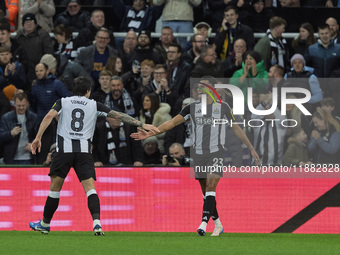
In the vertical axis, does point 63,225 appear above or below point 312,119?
below

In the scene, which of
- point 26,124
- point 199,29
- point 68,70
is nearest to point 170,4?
point 199,29

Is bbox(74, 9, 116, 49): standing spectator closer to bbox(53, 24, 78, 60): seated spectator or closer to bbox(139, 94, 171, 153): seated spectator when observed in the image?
bbox(53, 24, 78, 60): seated spectator

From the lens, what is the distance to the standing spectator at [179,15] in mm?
16141

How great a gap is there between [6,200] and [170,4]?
5708 mm

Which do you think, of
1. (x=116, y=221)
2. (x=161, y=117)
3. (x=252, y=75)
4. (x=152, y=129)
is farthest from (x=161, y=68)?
(x=152, y=129)

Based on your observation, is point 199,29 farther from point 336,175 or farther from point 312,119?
point 336,175

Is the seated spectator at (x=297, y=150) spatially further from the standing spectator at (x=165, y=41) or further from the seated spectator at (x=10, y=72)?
the seated spectator at (x=10, y=72)

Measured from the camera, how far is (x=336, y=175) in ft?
41.2

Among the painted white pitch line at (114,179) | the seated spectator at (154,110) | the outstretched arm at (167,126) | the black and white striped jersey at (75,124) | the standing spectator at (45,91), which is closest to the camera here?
the black and white striped jersey at (75,124)

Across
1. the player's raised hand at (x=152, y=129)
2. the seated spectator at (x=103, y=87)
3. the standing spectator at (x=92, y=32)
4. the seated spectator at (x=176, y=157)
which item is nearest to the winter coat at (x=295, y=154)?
the seated spectator at (x=176, y=157)

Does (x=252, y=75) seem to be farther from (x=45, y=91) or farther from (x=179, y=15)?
(x=45, y=91)

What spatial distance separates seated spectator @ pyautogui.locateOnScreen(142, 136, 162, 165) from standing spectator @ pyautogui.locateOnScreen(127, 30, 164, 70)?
233 cm

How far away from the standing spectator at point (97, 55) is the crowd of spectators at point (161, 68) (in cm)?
2

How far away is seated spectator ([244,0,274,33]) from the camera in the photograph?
55.3 ft
